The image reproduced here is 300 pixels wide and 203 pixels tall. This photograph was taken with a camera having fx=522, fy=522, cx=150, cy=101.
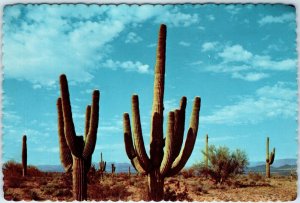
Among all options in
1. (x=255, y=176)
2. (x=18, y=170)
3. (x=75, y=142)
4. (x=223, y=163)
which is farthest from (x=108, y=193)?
(x=255, y=176)

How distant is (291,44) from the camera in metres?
11.8

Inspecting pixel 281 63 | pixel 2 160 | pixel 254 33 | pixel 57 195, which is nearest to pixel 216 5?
pixel 254 33

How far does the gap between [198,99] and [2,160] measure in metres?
4.66

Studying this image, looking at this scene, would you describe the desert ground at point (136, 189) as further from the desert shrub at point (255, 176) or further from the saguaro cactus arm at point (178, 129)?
the saguaro cactus arm at point (178, 129)

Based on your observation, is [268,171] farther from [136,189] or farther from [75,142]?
[75,142]

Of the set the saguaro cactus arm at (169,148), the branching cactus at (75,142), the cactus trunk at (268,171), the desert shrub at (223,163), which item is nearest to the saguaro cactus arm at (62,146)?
the branching cactus at (75,142)

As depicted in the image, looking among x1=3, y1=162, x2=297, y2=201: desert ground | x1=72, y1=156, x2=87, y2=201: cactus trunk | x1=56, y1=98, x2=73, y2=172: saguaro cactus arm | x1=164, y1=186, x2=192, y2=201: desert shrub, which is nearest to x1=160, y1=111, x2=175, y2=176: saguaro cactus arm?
x1=3, y1=162, x2=297, y2=201: desert ground

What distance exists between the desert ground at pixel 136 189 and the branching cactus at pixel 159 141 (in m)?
1.37

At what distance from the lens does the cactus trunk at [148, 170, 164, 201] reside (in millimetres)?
11984

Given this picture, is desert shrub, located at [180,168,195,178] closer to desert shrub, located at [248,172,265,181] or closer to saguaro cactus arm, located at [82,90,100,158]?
desert shrub, located at [248,172,265,181]

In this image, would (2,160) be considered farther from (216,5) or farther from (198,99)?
(216,5)

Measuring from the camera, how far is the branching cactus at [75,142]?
11953mm

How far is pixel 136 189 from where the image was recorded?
53.4ft

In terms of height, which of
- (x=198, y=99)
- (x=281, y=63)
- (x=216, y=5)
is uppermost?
(x=216, y=5)
